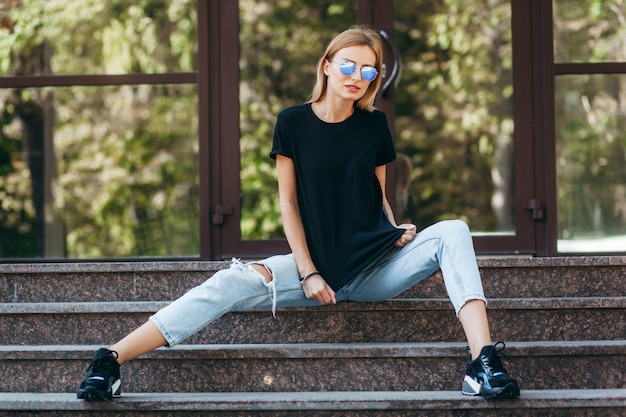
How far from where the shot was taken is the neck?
10.3 feet

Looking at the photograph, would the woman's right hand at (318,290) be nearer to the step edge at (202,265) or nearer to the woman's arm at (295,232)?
the woman's arm at (295,232)

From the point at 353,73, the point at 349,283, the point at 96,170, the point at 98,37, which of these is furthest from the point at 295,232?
the point at 98,37

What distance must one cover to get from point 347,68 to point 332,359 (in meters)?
1.04

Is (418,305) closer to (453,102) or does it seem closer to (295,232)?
(295,232)

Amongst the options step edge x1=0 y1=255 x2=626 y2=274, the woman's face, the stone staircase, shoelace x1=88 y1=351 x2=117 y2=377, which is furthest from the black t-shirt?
shoelace x1=88 y1=351 x2=117 y2=377

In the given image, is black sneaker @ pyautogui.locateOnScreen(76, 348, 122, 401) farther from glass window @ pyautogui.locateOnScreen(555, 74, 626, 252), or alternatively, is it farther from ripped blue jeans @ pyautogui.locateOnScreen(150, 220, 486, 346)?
glass window @ pyautogui.locateOnScreen(555, 74, 626, 252)

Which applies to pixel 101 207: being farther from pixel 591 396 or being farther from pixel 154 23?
pixel 591 396

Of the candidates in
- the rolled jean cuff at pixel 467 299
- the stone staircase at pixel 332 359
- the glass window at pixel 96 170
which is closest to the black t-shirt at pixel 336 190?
the stone staircase at pixel 332 359

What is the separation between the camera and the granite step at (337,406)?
2.76 meters

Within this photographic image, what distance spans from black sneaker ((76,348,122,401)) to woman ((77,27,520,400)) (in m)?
0.01

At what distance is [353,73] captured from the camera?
3002 mm

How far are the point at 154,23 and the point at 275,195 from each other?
1307mm

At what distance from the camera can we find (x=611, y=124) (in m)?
4.63

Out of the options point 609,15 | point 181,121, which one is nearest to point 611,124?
point 609,15
